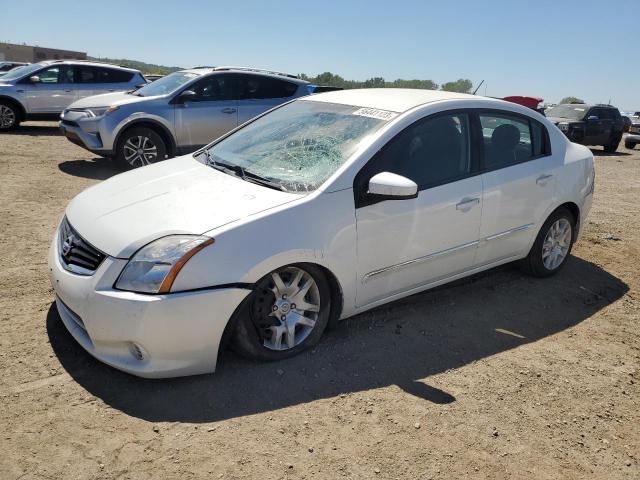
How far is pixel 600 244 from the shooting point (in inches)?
248

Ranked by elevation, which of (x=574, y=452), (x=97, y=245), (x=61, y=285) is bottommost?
(x=574, y=452)

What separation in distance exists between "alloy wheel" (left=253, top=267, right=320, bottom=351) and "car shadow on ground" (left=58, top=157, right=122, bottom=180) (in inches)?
240

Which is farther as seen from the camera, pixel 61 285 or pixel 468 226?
pixel 468 226

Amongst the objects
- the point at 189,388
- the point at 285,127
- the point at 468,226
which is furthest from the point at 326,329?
the point at 285,127

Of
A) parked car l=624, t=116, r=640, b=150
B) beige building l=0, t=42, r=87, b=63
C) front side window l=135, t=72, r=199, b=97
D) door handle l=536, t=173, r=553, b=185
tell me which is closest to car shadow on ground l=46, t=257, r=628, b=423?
door handle l=536, t=173, r=553, b=185

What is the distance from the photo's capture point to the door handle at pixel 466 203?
13.0 ft

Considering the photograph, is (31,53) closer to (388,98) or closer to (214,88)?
(214,88)

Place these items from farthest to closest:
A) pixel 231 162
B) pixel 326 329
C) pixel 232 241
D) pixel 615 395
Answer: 1. pixel 231 162
2. pixel 326 329
3. pixel 615 395
4. pixel 232 241

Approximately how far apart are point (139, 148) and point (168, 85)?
130cm

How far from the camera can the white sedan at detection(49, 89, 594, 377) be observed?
2904 mm

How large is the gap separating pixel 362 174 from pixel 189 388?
167 cm

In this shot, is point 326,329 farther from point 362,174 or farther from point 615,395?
point 615,395

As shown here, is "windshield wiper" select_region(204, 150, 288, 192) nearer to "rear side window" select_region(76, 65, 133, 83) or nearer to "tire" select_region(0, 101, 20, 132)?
"rear side window" select_region(76, 65, 133, 83)

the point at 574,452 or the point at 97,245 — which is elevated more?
the point at 97,245
